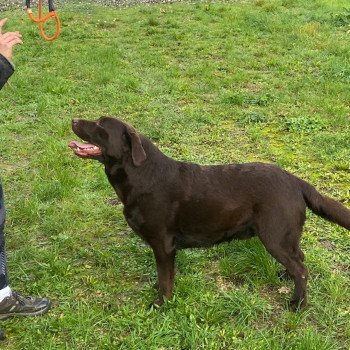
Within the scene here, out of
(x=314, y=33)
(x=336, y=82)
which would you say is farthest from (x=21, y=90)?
(x=314, y=33)

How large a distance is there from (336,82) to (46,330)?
6.23 m

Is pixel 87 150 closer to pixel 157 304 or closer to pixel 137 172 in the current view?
pixel 137 172

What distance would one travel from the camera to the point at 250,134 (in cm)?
650

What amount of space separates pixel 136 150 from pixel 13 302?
4.33 ft

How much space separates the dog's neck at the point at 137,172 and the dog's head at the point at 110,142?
5 centimetres

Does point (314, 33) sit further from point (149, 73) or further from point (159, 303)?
point (159, 303)

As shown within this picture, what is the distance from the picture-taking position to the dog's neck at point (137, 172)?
362 cm

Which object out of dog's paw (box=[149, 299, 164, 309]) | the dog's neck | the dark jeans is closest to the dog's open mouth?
the dog's neck

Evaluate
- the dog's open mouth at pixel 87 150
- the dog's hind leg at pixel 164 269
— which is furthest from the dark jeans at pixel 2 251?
the dog's hind leg at pixel 164 269

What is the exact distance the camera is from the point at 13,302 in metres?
3.59

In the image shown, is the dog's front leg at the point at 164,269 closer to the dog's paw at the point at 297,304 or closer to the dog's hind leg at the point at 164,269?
→ the dog's hind leg at the point at 164,269

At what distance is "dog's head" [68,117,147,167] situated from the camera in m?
3.54

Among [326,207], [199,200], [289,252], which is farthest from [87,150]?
[326,207]

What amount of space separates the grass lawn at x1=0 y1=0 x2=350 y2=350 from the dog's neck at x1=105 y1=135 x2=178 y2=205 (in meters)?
0.77
